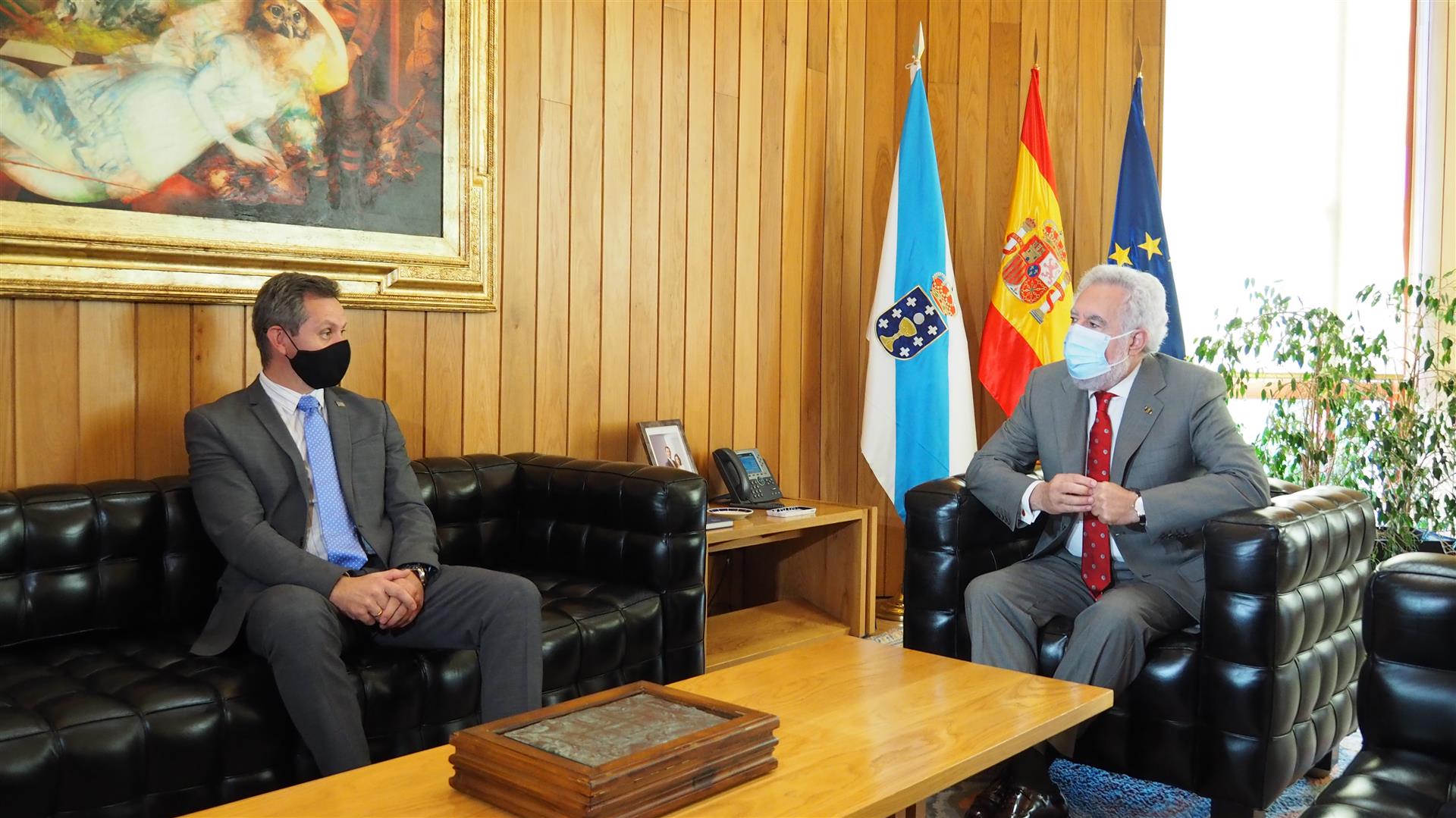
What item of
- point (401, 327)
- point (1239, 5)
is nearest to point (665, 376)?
point (401, 327)

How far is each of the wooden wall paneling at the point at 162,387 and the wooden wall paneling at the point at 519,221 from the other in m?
1.01

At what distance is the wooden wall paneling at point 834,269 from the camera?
483 cm

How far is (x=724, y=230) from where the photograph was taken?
14.5ft

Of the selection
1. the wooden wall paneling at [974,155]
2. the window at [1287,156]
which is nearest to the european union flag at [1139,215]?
the wooden wall paneling at [974,155]

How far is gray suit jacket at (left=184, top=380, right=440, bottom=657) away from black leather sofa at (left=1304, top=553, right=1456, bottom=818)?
1991 millimetres

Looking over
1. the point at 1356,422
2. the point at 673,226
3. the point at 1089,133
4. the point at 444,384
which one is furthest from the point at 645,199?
the point at 1356,422

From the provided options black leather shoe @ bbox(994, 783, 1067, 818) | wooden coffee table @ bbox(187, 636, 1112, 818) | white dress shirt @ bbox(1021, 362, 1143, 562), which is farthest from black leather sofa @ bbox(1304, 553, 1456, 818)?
white dress shirt @ bbox(1021, 362, 1143, 562)

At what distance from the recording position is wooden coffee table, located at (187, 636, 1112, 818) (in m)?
1.53

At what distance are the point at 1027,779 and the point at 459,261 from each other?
2.23m

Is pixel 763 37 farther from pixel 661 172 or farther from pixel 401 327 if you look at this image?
pixel 401 327

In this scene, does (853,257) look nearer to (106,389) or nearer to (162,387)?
(162,387)

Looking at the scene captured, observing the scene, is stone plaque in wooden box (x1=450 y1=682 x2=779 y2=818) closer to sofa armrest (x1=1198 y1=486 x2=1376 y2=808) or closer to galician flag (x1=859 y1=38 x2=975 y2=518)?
sofa armrest (x1=1198 y1=486 x2=1376 y2=808)

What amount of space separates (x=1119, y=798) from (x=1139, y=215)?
2758 mm

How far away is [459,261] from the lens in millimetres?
3543
